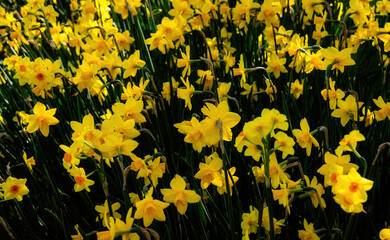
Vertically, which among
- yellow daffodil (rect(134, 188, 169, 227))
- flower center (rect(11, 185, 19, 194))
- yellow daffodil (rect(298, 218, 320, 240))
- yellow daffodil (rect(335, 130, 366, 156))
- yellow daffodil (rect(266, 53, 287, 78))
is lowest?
yellow daffodil (rect(298, 218, 320, 240))

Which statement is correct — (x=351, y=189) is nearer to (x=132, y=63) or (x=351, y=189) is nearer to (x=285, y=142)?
(x=285, y=142)

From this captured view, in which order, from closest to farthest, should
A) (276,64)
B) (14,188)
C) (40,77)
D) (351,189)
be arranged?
(351,189) < (14,188) < (40,77) < (276,64)

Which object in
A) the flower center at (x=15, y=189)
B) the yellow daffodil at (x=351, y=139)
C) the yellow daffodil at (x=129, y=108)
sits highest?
the yellow daffodil at (x=129, y=108)

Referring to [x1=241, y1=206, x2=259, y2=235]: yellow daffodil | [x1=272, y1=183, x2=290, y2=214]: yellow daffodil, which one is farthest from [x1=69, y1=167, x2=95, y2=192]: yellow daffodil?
[x1=272, y1=183, x2=290, y2=214]: yellow daffodil

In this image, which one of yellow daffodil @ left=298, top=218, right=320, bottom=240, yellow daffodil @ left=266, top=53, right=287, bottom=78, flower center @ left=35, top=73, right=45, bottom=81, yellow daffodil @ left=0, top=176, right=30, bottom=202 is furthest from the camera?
yellow daffodil @ left=266, top=53, right=287, bottom=78

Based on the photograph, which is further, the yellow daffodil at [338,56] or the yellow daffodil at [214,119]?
the yellow daffodil at [338,56]

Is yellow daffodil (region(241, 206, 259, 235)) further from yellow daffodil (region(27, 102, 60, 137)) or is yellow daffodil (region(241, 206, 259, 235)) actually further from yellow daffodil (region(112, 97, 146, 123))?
yellow daffodil (region(27, 102, 60, 137))

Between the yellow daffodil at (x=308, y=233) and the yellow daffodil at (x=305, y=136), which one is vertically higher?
the yellow daffodil at (x=305, y=136)

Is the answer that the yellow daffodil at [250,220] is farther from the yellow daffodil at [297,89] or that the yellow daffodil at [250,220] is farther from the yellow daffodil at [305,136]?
the yellow daffodil at [297,89]

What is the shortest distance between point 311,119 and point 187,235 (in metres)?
0.98

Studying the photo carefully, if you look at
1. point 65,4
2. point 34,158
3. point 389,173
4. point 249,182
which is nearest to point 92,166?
point 34,158

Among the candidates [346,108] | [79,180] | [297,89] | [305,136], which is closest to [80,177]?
[79,180]

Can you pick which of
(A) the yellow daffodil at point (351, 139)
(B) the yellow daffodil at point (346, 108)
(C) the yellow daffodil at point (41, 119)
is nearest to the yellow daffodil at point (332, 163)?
(A) the yellow daffodil at point (351, 139)

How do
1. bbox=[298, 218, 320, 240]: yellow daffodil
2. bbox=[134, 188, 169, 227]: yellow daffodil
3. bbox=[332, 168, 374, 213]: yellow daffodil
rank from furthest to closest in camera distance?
1. bbox=[298, 218, 320, 240]: yellow daffodil
2. bbox=[134, 188, 169, 227]: yellow daffodil
3. bbox=[332, 168, 374, 213]: yellow daffodil
